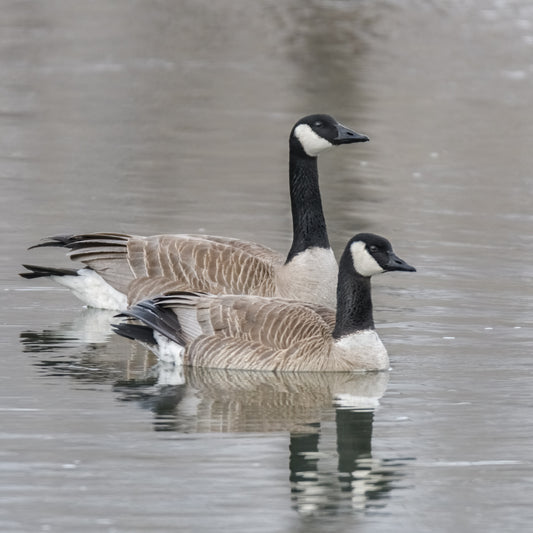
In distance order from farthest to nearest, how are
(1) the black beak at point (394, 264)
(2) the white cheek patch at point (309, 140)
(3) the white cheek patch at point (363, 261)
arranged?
(2) the white cheek patch at point (309, 140)
(3) the white cheek patch at point (363, 261)
(1) the black beak at point (394, 264)

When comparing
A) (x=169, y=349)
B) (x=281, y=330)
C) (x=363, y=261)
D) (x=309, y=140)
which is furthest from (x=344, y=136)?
(x=169, y=349)

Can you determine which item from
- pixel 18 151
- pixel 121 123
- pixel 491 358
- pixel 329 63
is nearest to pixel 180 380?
pixel 491 358

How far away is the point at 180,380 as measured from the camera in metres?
10.3

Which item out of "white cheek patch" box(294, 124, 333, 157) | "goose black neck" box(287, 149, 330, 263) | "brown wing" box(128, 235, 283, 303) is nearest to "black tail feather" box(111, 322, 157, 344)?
"brown wing" box(128, 235, 283, 303)

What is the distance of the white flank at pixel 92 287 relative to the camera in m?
12.1

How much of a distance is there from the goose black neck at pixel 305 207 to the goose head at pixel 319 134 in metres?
0.11

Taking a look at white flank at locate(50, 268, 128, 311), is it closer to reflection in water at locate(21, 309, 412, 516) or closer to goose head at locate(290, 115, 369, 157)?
Answer: reflection in water at locate(21, 309, 412, 516)

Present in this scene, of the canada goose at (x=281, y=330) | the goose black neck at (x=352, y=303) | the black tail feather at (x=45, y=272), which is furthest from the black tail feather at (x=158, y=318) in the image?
the black tail feather at (x=45, y=272)

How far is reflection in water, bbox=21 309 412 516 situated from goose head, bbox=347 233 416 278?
2.67ft

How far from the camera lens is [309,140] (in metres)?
12.3

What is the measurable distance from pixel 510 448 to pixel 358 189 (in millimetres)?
9163

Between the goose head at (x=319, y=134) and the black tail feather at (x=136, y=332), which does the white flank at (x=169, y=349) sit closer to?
the black tail feather at (x=136, y=332)

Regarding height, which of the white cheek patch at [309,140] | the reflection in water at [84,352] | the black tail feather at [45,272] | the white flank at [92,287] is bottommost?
the reflection in water at [84,352]

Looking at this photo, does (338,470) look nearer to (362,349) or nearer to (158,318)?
(362,349)
